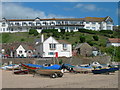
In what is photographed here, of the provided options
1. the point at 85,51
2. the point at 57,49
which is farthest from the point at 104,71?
the point at 85,51

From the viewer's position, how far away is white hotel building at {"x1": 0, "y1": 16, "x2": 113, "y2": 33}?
88312mm

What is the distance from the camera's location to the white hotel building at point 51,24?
88312 millimetres

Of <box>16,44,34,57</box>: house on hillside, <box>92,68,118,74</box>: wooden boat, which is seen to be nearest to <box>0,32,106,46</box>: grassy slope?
<box>16,44,34,57</box>: house on hillside

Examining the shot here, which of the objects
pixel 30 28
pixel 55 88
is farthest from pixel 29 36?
pixel 55 88

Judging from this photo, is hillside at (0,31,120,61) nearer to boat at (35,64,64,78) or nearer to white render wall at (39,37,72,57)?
white render wall at (39,37,72,57)

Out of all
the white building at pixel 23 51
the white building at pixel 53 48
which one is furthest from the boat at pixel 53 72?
the white building at pixel 23 51

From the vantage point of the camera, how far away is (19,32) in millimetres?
85562

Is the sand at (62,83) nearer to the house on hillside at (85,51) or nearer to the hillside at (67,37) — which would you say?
the house on hillside at (85,51)

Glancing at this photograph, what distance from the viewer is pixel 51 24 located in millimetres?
89062

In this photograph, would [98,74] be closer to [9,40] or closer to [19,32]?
[9,40]

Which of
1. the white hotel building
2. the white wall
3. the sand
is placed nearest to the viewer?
the sand

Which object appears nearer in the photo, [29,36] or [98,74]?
[98,74]

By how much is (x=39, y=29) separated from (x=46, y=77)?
59.9 metres

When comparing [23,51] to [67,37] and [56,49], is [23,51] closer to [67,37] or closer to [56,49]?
[56,49]
